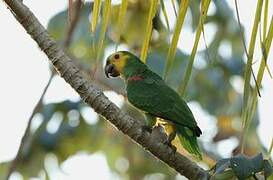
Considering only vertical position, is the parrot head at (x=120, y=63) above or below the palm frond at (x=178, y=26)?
below

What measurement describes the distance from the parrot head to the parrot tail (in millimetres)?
A: 471

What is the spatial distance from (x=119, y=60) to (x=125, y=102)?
2.25 metres

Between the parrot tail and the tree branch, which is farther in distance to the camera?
the parrot tail

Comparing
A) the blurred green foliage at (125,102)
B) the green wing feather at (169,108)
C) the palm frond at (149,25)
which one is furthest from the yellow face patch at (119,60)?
the blurred green foliage at (125,102)

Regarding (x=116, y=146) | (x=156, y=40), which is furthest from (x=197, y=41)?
(x=116, y=146)

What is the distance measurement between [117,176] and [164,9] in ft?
14.8

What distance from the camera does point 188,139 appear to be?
2.67 metres

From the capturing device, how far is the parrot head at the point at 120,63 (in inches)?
122

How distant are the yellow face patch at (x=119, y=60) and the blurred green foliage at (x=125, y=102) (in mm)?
1500

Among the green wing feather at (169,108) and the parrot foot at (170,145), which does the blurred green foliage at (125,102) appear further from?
the parrot foot at (170,145)

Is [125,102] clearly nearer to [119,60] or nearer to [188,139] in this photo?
[119,60]

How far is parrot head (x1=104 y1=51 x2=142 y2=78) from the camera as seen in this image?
10.1ft

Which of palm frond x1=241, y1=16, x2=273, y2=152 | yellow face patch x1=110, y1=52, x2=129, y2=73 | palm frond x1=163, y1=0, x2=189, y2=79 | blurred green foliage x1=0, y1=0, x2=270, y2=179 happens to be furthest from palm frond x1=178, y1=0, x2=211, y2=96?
blurred green foliage x1=0, y1=0, x2=270, y2=179

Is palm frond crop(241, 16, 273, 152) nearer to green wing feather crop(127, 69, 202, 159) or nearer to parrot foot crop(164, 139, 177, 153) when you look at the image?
parrot foot crop(164, 139, 177, 153)
